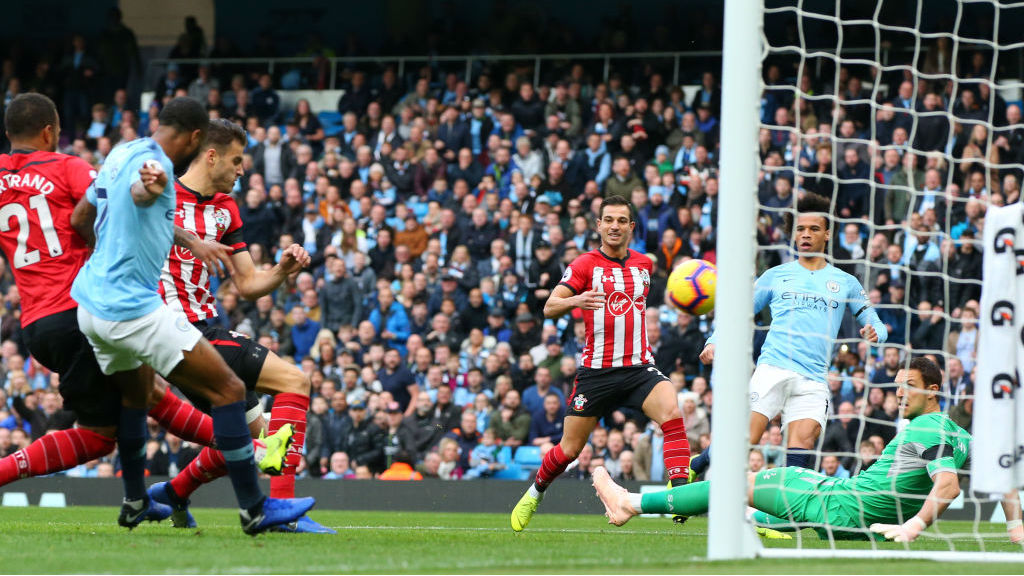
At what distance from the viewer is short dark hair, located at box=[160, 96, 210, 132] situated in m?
6.19

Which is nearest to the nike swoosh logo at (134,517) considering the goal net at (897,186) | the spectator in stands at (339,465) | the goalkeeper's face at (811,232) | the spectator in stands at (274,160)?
the goalkeeper's face at (811,232)

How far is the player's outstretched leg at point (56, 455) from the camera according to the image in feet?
23.0

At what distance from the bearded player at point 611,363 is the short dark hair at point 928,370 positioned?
5.15 feet

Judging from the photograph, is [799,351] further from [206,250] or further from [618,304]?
[206,250]

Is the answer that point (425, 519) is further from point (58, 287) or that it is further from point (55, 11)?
point (55, 11)

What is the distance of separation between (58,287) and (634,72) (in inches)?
543

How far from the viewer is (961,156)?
13906mm

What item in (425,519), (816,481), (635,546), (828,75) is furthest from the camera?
(828,75)

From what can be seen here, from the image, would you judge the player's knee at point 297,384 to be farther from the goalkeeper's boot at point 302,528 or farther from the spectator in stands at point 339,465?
the spectator in stands at point 339,465

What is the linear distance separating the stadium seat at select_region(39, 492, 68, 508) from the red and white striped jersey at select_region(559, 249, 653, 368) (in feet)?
24.8

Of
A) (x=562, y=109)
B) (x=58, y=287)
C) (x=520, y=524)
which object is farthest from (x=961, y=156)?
(x=58, y=287)

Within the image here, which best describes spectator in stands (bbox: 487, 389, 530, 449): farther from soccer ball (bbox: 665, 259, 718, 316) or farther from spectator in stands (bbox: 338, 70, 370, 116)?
spectator in stands (bbox: 338, 70, 370, 116)

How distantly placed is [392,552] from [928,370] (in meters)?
3.54

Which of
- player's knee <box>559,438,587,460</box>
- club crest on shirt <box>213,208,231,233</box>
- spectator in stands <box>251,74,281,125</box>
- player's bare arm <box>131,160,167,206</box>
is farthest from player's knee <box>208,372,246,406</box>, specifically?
spectator in stands <box>251,74,281,125</box>
